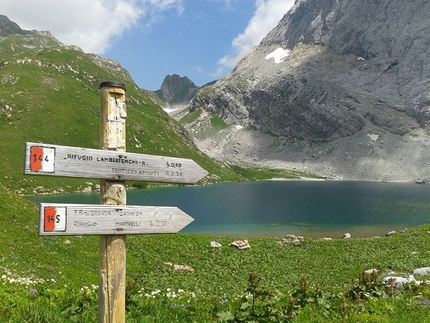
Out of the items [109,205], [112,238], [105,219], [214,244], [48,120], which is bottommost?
[214,244]

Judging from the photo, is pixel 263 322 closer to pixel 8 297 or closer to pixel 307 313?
pixel 307 313

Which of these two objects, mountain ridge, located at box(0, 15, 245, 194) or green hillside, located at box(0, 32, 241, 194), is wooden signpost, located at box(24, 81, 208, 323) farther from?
green hillside, located at box(0, 32, 241, 194)

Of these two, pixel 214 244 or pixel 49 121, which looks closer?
pixel 214 244

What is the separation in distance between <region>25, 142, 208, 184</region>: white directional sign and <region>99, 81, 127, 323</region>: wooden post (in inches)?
10.4

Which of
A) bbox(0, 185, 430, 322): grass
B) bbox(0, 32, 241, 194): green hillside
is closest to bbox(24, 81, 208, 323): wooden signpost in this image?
bbox(0, 185, 430, 322): grass

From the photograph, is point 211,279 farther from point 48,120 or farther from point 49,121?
point 48,120

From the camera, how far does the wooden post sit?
6770 millimetres

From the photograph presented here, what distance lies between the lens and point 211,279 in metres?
21.1

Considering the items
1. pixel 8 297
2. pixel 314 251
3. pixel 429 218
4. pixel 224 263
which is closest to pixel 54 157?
pixel 8 297

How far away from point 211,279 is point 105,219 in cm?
1572

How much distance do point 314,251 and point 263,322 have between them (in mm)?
22878

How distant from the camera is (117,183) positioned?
7074 millimetres

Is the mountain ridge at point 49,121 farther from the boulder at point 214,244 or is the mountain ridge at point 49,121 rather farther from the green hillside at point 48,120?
the boulder at point 214,244

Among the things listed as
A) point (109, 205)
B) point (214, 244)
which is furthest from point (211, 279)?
point (109, 205)
